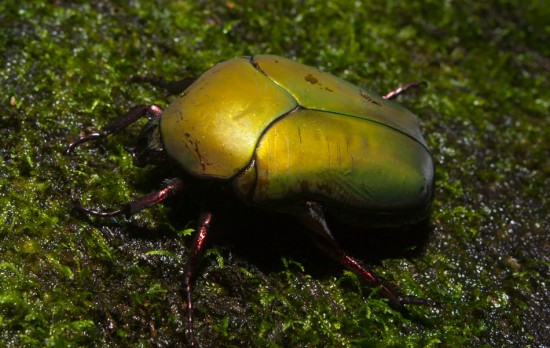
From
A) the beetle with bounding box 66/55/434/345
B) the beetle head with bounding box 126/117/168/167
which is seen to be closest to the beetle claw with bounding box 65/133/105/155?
the beetle with bounding box 66/55/434/345

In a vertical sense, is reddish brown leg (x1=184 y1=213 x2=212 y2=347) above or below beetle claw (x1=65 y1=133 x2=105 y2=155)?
below

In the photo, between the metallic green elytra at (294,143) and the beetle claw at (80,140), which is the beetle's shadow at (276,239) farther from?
the beetle claw at (80,140)

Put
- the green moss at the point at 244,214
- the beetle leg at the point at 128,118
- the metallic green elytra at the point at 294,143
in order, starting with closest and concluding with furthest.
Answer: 1. the metallic green elytra at the point at 294,143
2. the green moss at the point at 244,214
3. the beetle leg at the point at 128,118

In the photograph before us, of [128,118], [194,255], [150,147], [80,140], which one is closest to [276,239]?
[194,255]

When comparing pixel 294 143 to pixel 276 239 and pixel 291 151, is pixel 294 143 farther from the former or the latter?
pixel 276 239

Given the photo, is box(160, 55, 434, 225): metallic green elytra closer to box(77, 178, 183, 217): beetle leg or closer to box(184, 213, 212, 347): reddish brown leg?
box(77, 178, 183, 217): beetle leg

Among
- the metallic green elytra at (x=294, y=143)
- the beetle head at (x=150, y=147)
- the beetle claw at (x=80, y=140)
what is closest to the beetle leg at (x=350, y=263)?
the metallic green elytra at (x=294, y=143)

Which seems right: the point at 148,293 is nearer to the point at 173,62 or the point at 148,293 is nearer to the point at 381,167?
the point at 381,167

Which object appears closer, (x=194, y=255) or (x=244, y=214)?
(x=194, y=255)
